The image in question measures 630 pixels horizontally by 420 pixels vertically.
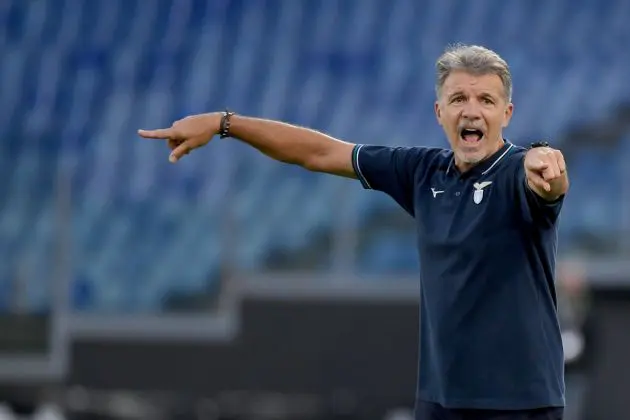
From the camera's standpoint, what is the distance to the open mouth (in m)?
3.76

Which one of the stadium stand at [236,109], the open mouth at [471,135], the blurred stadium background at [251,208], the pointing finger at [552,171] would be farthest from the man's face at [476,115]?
the stadium stand at [236,109]

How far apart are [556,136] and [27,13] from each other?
512cm

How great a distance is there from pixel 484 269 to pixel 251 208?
274 inches

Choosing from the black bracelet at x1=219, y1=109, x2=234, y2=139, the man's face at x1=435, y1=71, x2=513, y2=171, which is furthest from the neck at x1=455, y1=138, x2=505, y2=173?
the black bracelet at x1=219, y1=109, x2=234, y2=139

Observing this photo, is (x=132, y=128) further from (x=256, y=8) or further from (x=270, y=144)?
(x=270, y=144)

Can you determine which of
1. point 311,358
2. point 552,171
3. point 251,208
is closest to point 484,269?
point 552,171

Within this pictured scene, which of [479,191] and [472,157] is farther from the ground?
[472,157]

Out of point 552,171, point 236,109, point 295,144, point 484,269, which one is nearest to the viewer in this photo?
point 552,171

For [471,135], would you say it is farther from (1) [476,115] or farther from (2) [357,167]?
(2) [357,167]

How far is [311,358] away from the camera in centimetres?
1012

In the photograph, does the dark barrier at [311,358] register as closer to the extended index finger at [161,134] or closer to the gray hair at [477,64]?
the extended index finger at [161,134]

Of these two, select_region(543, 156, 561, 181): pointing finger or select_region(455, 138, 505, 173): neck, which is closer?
select_region(543, 156, 561, 181): pointing finger

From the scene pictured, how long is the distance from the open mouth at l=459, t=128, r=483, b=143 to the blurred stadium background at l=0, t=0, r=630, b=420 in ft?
17.6

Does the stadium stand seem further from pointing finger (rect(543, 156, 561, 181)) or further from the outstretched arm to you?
pointing finger (rect(543, 156, 561, 181))
